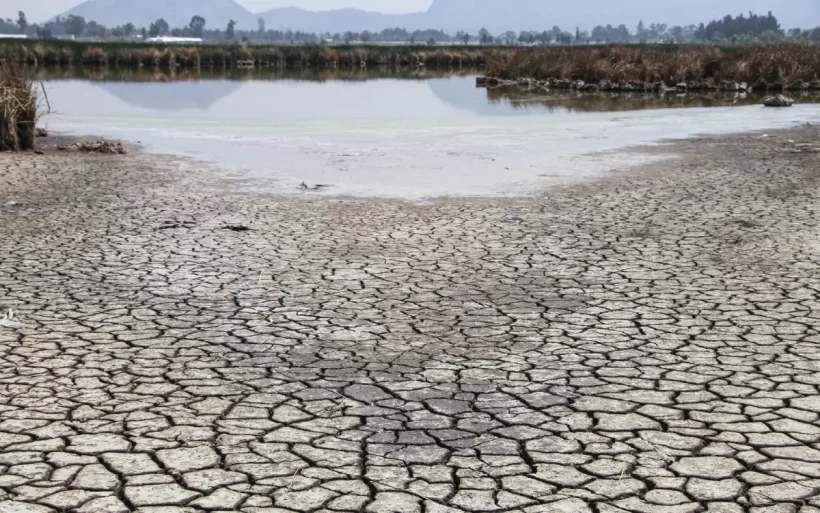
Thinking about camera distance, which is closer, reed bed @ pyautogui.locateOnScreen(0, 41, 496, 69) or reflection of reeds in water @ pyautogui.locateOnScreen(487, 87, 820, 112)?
reflection of reeds in water @ pyautogui.locateOnScreen(487, 87, 820, 112)

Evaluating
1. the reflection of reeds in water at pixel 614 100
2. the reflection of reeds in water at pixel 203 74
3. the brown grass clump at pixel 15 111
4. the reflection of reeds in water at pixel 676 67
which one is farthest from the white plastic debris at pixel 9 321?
the reflection of reeds in water at pixel 203 74

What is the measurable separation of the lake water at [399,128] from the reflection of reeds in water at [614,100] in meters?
0.05

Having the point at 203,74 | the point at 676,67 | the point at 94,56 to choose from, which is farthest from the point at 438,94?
the point at 94,56

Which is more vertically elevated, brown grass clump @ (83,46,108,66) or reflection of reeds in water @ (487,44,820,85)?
brown grass clump @ (83,46,108,66)

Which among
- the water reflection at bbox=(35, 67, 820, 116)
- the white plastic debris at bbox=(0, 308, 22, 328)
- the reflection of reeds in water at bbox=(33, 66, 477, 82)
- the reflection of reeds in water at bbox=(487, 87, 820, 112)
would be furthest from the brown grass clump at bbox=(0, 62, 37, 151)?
the reflection of reeds in water at bbox=(33, 66, 477, 82)

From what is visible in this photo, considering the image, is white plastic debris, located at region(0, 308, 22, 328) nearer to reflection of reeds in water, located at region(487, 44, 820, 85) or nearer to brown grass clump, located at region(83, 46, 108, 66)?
reflection of reeds in water, located at region(487, 44, 820, 85)

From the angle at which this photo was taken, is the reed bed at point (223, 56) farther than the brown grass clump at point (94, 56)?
No

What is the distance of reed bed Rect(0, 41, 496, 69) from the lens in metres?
56.5

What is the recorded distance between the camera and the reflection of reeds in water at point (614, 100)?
27.5m

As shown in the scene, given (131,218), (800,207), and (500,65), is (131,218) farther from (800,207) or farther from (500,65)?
(500,65)

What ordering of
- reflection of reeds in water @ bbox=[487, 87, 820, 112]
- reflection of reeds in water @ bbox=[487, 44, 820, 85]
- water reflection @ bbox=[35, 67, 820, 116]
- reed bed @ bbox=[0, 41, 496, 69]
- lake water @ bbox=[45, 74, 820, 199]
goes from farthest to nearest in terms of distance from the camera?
reed bed @ bbox=[0, 41, 496, 69], reflection of reeds in water @ bbox=[487, 44, 820, 85], water reflection @ bbox=[35, 67, 820, 116], reflection of reeds in water @ bbox=[487, 87, 820, 112], lake water @ bbox=[45, 74, 820, 199]

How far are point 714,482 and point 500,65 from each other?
3951 centimetres

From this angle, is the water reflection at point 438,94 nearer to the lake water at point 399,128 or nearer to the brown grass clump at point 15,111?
the lake water at point 399,128

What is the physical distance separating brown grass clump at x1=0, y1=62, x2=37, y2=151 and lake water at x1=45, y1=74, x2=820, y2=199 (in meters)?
2.13
